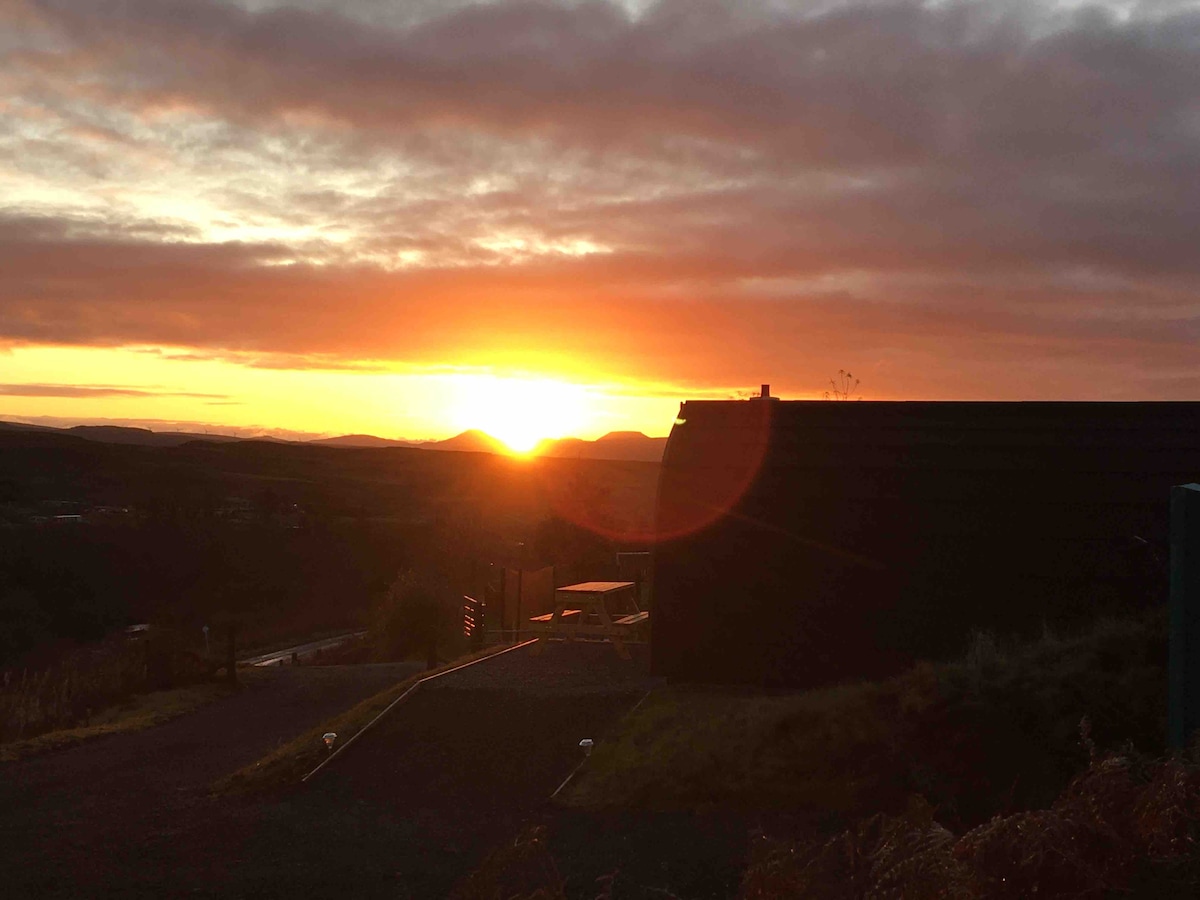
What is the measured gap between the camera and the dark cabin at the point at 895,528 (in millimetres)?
13234

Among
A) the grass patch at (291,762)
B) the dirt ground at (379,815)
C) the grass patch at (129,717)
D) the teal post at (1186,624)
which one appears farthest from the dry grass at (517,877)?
the grass patch at (129,717)

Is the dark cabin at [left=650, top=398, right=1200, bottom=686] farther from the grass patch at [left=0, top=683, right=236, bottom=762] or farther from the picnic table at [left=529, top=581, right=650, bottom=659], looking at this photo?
the grass patch at [left=0, top=683, right=236, bottom=762]

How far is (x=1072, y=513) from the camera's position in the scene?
1334 centimetres

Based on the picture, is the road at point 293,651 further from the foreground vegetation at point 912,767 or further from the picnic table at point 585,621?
the foreground vegetation at point 912,767

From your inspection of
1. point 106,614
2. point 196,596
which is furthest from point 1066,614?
point 196,596

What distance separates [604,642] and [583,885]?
9963 mm

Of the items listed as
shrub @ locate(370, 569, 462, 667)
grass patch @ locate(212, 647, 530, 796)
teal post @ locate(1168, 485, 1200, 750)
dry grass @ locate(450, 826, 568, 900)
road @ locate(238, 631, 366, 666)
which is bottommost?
road @ locate(238, 631, 366, 666)

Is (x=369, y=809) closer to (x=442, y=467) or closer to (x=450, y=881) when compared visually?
(x=450, y=881)

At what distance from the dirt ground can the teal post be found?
10.6 ft

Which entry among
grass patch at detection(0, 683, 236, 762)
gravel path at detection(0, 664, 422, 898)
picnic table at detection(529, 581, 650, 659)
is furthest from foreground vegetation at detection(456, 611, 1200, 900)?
grass patch at detection(0, 683, 236, 762)

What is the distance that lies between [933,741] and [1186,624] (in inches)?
88.7

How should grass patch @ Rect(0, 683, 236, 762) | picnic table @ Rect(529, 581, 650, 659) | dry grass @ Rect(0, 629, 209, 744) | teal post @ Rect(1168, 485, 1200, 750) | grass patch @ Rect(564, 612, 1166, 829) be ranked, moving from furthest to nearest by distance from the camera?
dry grass @ Rect(0, 629, 209, 744)
picnic table @ Rect(529, 581, 650, 659)
grass patch @ Rect(0, 683, 236, 762)
grass patch @ Rect(564, 612, 1166, 829)
teal post @ Rect(1168, 485, 1200, 750)

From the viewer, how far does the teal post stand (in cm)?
764

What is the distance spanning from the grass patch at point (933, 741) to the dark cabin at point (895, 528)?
2.65 meters
